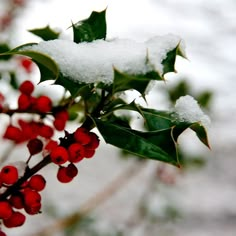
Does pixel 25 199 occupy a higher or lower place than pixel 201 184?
higher

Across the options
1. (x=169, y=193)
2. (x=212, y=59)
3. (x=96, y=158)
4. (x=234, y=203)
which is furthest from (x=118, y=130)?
(x=212, y=59)

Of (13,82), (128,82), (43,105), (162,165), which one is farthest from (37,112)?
(162,165)

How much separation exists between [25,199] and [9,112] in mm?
220

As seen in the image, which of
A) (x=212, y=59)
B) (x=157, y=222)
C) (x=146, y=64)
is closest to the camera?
(x=146, y=64)

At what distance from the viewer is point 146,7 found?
5.40 m

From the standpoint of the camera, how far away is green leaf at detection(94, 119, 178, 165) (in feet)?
1.91

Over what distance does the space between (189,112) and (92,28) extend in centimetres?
18

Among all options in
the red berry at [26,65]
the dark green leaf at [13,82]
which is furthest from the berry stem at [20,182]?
the red berry at [26,65]

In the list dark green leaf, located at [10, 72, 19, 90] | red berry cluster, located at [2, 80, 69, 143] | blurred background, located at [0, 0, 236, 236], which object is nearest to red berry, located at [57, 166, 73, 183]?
red berry cluster, located at [2, 80, 69, 143]

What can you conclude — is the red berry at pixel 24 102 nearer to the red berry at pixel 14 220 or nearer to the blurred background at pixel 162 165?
the red berry at pixel 14 220

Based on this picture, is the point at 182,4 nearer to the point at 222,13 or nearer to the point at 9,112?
the point at 222,13

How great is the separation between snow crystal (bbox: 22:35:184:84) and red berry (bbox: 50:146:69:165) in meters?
0.09

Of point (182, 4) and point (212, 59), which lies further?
point (182, 4)

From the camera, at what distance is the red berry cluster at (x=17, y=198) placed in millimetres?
598
